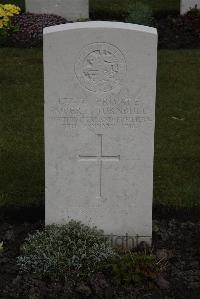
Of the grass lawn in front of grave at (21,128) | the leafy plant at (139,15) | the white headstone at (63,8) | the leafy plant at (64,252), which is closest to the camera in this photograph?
the leafy plant at (64,252)

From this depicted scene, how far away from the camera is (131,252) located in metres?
5.23

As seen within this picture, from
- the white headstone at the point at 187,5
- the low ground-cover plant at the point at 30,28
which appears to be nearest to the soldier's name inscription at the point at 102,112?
the low ground-cover plant at the point at 30,28

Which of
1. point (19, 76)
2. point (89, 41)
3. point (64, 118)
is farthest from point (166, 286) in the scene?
point (19, 76)

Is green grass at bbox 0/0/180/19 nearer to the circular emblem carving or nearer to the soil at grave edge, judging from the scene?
the soil at grave edge

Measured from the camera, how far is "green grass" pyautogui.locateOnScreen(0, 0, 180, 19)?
1294 cm

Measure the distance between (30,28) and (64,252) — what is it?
24.2ft

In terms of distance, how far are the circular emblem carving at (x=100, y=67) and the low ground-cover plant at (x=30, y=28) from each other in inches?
261

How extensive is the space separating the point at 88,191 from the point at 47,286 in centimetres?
78

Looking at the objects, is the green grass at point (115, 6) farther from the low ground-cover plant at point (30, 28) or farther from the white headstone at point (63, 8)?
the low ground-cover plant at point (30, 28)

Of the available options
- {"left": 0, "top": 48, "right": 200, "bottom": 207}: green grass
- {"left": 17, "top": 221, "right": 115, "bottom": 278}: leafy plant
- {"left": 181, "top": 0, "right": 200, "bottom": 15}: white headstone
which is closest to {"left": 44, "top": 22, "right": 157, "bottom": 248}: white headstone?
{"left": 17, "top": 221, "right": 115, "bottom": 278}: leafy plant

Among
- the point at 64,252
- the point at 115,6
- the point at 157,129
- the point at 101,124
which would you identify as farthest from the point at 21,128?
the point at 115,6

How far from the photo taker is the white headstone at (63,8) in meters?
12.3

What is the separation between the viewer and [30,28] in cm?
1182

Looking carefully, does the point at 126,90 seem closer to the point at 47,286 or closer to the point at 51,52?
the point at 51,52
